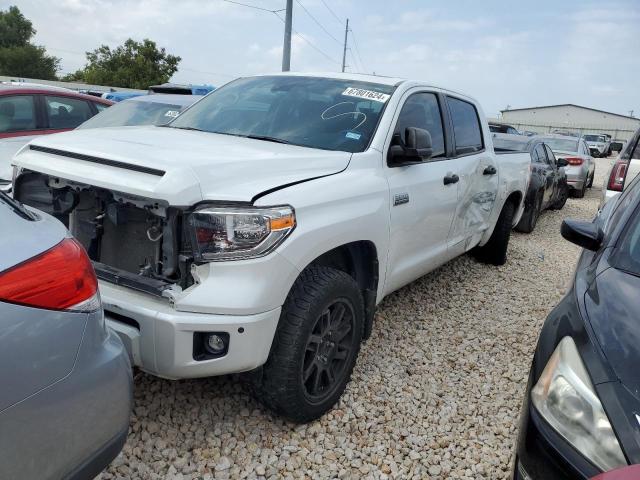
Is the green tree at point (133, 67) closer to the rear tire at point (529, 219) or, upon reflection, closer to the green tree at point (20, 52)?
the green tree at point (20, 52)

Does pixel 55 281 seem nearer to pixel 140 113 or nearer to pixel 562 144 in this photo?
pixel 140 113

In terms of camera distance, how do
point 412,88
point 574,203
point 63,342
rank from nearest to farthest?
point 63,342 < point 412,88 < point 574,203

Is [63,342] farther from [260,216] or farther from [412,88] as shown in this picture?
[412,88]

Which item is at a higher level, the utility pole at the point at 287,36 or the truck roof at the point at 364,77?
the utility pole at the point at 287,36

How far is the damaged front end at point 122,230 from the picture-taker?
2.18m

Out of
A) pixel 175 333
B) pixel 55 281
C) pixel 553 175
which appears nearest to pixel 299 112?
pixel 175 333

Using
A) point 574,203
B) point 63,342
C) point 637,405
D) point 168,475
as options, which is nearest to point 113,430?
point 63,342

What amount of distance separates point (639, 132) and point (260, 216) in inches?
242

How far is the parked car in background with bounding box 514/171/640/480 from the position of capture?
5.02 feet

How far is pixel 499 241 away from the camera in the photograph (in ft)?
18.3

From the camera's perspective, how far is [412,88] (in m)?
3.54

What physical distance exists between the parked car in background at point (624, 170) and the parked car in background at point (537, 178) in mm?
1280

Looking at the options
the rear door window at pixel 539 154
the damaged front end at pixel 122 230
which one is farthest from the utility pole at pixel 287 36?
the damaged front end at pixel 122 230

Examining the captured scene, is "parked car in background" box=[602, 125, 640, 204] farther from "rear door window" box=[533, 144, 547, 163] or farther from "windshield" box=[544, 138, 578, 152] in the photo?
"windshield" box=[544, 138, 578, 152]
